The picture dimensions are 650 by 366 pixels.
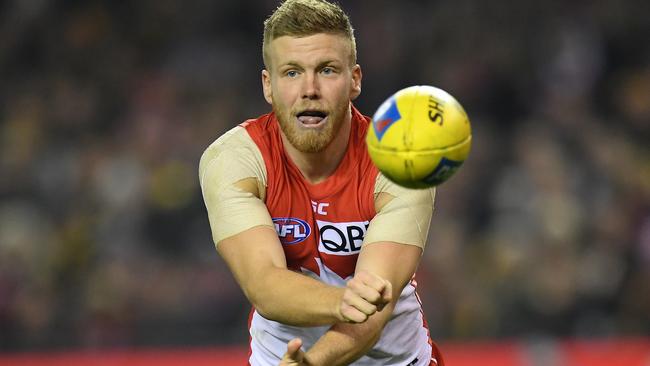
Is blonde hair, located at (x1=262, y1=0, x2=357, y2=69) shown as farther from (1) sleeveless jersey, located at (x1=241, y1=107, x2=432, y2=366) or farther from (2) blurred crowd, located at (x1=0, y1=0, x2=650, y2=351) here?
(2) blurred crowd, located at (x1=0, y1=0, x2=650, y2=351)

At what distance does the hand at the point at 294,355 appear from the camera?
479 cm

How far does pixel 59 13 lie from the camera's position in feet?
46.9

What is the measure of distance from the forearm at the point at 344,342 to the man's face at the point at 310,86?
2.90 ft

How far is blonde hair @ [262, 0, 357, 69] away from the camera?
536cm

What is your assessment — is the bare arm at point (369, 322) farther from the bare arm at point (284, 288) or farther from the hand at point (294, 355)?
the bare arm at point (284, 288)

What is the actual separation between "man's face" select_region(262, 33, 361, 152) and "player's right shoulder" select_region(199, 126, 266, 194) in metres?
0.19

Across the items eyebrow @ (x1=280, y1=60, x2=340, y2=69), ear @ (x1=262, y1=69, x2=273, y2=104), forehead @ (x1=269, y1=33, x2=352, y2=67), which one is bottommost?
ear @ (x1=262, y1=69, x2=273, y2=104)

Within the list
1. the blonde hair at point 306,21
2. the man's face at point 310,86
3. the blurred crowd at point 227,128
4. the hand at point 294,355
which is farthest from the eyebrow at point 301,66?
the blurred crowd at point 227,128

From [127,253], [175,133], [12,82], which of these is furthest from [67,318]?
[12,82]

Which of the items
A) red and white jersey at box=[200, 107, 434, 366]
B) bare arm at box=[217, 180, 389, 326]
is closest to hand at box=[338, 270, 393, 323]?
bare arm at box=[217, 180, 389, 326]

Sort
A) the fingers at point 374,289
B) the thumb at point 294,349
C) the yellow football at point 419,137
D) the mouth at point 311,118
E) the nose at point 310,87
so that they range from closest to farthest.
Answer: the fingers at point 374,289 < the yellow football at point 419,137 < the thumb at point 294,349 < the nose at point 310,87 < the mouth at point 311,118

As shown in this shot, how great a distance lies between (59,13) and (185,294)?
4.45 m

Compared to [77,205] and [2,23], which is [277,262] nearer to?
[77,205]

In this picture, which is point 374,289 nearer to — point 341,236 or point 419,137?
point 419,137
